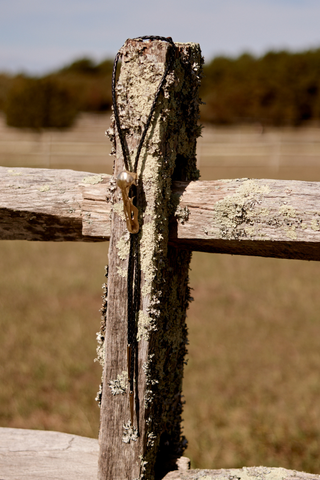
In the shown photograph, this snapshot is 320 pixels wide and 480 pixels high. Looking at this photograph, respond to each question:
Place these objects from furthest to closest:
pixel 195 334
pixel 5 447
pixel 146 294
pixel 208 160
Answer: pixel 208 160 → pixel 195 334 → pixel 5 447 → pixel 146 294

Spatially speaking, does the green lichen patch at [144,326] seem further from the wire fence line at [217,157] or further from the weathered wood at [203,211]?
the wire fence line at [217,157]

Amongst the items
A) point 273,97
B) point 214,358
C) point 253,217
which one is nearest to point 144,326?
point 253,217

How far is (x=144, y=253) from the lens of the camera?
44.3 inches

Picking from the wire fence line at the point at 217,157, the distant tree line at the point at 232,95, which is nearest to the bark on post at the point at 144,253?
the wire fence line at the point at 217,157

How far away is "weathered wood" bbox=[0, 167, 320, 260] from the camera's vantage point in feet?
3.43

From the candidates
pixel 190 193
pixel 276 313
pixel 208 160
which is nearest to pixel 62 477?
pixel 190 193

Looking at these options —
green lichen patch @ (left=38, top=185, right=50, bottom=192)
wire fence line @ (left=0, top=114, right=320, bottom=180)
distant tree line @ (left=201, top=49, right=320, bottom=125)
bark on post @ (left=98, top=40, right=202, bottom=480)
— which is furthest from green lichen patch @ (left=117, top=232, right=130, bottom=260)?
distant tree line @ (left=201, top=49, right=320, bottom=125)

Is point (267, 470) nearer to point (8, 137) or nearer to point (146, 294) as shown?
point (146, 294)

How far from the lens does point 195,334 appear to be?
160 inches

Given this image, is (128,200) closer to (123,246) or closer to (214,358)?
(123,246)

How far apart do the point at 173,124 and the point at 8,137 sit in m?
28.1

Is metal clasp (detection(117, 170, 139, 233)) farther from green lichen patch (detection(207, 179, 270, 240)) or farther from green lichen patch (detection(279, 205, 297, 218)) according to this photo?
green lichen patch (detection(279, 205, 297, 218))

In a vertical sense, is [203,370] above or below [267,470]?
below

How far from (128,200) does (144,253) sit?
152mm
